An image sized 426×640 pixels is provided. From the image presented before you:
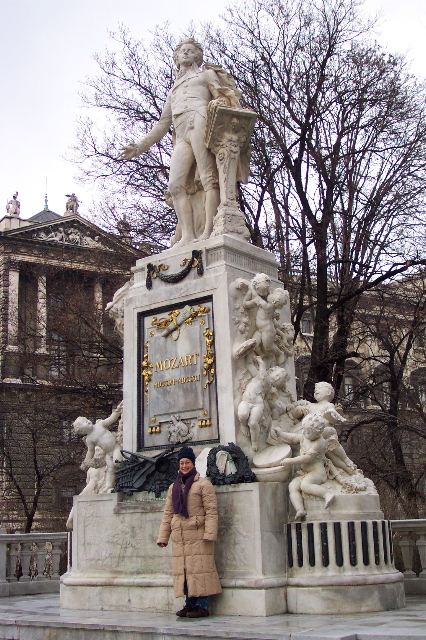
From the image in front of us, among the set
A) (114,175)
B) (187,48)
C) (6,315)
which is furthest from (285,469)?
(6,315)

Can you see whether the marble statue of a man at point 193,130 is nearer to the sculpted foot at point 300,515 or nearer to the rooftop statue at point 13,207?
the sculpted foot at point 300,515

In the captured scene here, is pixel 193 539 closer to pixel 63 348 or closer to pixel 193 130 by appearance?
pixel 193 130

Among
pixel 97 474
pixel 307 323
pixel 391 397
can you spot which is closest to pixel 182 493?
pixel 97 474

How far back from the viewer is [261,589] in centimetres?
729

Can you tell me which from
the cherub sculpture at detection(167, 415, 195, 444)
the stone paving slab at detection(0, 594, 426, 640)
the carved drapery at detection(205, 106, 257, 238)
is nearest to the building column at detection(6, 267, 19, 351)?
the carved drapery at detection(205, 106, 257, 238)

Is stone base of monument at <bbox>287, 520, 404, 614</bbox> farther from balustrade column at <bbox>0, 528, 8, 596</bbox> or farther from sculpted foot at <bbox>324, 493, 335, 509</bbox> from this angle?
balustrade column at <bbox>0, 528, 8, 596</bbox>

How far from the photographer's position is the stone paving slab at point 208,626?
19.1 ft

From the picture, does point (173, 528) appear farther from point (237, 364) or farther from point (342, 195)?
point (342, 195)

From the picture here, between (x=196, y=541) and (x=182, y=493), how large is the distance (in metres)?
0.45

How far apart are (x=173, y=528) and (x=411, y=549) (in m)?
5.04

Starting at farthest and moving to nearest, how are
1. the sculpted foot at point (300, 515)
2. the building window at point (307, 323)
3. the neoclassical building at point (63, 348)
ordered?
1. the building window at point (307, 323)
2. the neoclassical building at point (63, 348)
3. the sculpted foot at point (300, 515)

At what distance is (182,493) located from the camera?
7387 mm

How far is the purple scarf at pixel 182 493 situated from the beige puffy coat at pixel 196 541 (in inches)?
1.5

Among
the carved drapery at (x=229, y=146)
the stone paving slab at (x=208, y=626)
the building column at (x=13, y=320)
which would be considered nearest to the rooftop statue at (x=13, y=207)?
the building column at (x=13, y=320)
